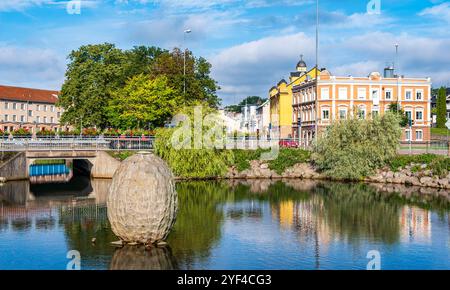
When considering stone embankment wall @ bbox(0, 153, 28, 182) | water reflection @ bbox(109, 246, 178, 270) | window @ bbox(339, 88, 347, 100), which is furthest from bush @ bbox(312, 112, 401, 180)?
water reflection @ bbox(109, 246, 178, 270)

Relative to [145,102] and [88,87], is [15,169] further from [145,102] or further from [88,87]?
[88,87]

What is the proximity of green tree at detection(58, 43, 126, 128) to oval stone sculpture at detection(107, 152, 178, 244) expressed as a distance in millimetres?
58595

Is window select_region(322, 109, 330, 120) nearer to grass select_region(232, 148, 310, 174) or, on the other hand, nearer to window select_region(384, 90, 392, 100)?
window select_region(384, 90, 392, 100)

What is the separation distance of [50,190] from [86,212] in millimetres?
15521

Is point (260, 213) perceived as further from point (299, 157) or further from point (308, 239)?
point (299, 157)

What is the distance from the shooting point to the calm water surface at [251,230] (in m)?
22.2

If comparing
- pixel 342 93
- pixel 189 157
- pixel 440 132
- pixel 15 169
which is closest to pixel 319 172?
pixel 189 157

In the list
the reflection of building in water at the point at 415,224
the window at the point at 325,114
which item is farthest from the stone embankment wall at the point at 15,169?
the window at the point at 325,114

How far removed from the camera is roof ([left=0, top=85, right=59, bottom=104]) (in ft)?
394

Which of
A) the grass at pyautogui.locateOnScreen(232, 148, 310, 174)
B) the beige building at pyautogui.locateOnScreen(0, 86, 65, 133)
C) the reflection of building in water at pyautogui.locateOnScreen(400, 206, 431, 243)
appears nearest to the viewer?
the reflection of building in water at pyautogui.locateOnScreen(400, 206, 431, 243)

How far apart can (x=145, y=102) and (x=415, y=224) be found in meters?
49.8

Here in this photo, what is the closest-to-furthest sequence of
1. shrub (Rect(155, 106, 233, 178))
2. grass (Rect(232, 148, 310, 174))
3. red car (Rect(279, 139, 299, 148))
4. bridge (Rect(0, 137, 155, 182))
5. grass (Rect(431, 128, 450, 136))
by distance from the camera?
bridge (Rect(0, 137, 155, 182))
shrub (Rect(155, 106, 233, 178))
grass (Rect(232, 148, 310, 174))
red car (Rect(279, 139, 299, 148))
grass (Rect(431, 128, 450, 136))

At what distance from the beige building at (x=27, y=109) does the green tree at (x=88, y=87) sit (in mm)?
35133
